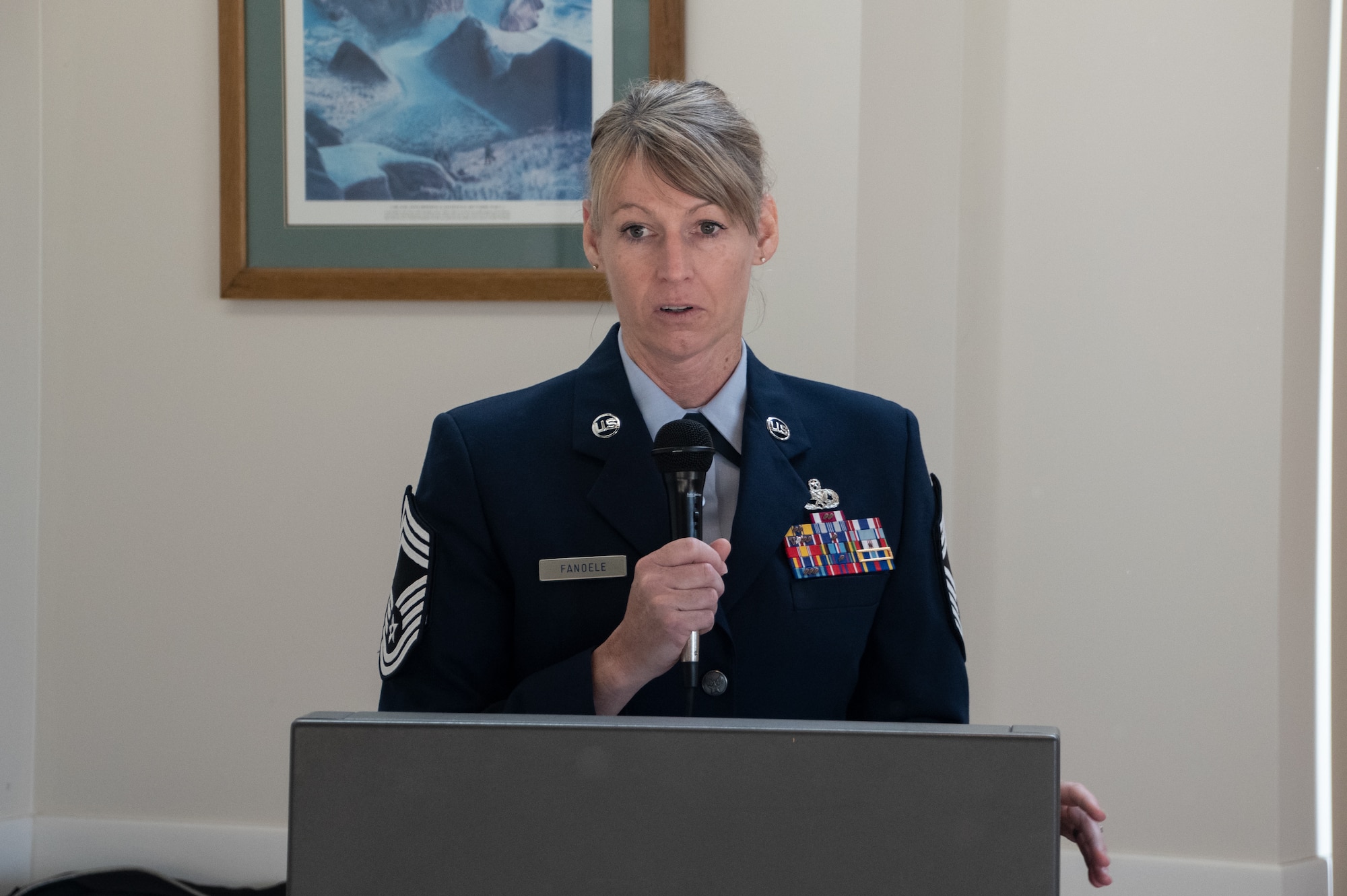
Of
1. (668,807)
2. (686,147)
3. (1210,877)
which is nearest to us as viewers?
(668,807)

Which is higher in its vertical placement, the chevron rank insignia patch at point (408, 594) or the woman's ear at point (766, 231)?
the woman's ear at point (766, 231)

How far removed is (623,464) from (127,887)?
1665 millimetres

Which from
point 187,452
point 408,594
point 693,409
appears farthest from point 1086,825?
point 187,452

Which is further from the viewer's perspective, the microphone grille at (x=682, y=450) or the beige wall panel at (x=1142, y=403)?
the beige wall panel at (x=1142, y=403)

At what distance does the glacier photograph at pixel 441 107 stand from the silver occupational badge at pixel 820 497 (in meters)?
1.07

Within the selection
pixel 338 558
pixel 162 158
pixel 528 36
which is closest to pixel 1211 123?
pixel 528 36

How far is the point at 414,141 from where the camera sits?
90.1 inches

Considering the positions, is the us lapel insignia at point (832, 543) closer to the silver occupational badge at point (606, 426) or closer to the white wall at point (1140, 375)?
the silver occupational badge at point (606, 426)

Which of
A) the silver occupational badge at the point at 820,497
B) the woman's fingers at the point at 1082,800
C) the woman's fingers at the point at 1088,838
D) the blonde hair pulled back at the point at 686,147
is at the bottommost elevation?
the woman's fingers at the point at 1088,838

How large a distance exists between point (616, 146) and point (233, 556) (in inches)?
57.8

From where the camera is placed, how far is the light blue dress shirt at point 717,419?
134 centimetres

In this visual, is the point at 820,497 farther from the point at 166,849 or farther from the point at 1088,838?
the point at 166,849

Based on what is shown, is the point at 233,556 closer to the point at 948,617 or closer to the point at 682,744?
the point at 948,617

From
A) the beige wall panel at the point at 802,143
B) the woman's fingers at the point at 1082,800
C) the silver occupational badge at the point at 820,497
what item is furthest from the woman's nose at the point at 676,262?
the beige wall panel at the point at 802,143
